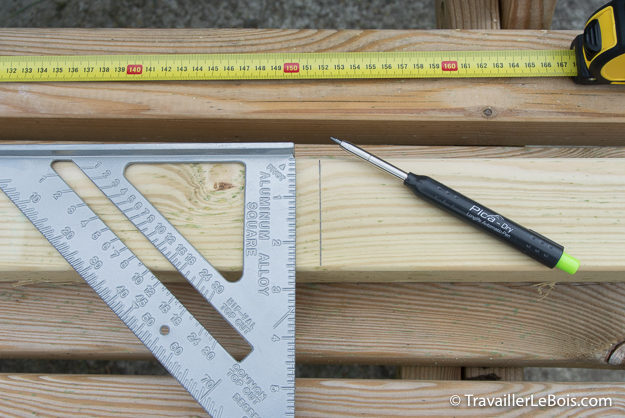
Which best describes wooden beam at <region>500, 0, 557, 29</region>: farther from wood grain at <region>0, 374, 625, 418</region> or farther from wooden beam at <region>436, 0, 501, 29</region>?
wood grain at <region>0, 374, 625, 418</region>

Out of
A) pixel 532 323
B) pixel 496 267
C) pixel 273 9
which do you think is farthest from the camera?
pixel 273 9

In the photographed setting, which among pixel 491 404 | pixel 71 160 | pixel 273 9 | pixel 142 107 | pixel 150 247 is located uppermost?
pixel 273 9

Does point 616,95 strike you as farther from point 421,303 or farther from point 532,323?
point 421,303

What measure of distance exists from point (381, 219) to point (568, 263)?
38 cm

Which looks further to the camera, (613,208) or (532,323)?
(532,323)

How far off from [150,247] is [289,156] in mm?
352

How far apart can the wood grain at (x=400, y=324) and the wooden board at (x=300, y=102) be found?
40cm

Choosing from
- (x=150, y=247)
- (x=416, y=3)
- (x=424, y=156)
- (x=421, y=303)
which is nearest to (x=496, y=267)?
(x=421, y=303)

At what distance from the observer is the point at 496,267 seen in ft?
2.62

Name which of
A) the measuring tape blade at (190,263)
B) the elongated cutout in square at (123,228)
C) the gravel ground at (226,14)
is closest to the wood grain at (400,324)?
the elongated cutout in square at (123,228)

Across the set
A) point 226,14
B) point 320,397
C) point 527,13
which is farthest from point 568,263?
point 226,14

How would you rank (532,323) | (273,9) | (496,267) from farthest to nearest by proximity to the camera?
(273,9) < (532,323) < (496,267)

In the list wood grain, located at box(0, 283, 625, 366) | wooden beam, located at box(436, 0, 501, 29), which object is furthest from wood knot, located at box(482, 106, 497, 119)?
wood grain, located at box(0, 283, 625, 366)

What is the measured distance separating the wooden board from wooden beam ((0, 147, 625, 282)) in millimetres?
154
